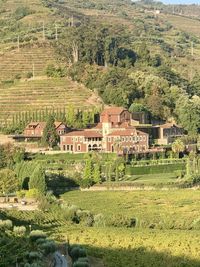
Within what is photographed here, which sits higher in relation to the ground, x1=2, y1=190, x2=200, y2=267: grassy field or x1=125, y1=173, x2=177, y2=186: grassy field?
x1=2, y1=190, x2=200, y2=267: grassy field

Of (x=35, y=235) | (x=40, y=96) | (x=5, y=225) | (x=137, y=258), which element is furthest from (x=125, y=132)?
(x=137, y=258)

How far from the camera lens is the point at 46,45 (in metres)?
102

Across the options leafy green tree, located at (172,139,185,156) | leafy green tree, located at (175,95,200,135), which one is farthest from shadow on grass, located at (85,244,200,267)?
leafy green tree, located at (175,95,200,135)

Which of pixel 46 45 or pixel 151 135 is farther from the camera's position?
pixel 46 45

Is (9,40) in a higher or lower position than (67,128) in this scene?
higher

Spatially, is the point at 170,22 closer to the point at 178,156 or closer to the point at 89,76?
the point at 89,76

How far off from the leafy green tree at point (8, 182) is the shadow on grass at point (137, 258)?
22934mm

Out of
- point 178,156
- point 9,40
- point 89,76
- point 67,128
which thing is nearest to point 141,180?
point 178,156

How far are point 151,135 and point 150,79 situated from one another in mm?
11396

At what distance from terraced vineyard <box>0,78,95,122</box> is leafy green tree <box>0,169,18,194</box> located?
78.7ft

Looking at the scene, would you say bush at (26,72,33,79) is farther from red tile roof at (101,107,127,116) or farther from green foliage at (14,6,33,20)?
green foliage at (14,6,33,20)

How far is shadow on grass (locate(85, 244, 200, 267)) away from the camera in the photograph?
102 feet

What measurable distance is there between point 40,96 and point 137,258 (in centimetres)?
5435

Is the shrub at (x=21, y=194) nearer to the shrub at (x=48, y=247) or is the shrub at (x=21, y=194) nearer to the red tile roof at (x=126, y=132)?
the red tile roof at (x=126, y=132)
